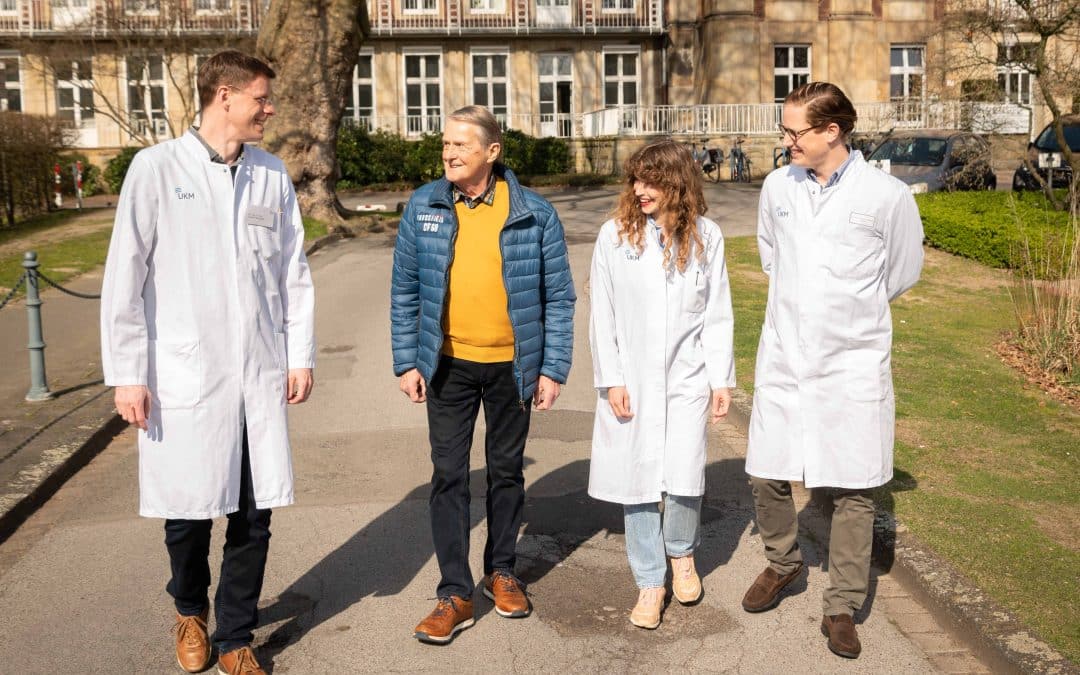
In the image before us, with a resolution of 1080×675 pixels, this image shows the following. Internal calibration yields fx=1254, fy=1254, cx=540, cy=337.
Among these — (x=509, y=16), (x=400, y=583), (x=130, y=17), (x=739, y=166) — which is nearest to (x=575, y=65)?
(x=509, y=16)

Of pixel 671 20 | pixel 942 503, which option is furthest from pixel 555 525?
pixel 671 20

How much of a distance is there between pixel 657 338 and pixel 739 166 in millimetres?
32719

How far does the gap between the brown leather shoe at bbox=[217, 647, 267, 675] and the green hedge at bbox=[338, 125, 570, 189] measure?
3281 cm

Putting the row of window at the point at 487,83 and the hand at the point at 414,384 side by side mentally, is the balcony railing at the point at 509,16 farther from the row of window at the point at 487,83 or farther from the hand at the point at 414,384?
the hand at the point at 414,384

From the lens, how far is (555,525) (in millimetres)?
6301

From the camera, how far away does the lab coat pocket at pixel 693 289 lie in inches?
193

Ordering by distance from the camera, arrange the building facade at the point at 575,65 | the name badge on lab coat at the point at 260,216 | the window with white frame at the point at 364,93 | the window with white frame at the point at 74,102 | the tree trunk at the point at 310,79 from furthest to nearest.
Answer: the window with white frame at the point at 364,93
the window with white frame at the point at 74,102
the building facade at the point at 575,65
the tree trunk at the point at 310,79
the name badge on lab coat at the point at 260,216

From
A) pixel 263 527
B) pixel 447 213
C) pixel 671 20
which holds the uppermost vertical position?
pixel 671 20

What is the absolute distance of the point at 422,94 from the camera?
44.2m

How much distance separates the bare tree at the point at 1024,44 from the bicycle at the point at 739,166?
56.6 ft

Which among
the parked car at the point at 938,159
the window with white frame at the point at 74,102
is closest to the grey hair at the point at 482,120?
the parked car at the point at 938,159

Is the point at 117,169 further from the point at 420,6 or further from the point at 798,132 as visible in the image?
the point at 798,132

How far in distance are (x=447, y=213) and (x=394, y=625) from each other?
5.44 ft

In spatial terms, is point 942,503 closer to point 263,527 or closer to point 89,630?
point 263,527
